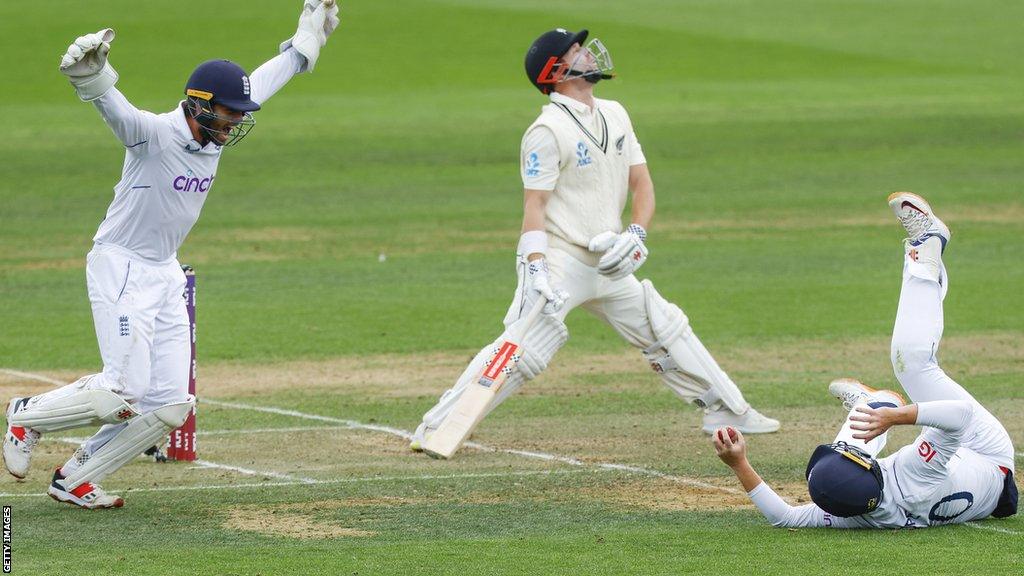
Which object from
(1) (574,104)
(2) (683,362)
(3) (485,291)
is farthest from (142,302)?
(3) (485,291)

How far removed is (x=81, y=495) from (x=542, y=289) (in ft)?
9.11

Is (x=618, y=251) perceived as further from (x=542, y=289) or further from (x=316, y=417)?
(x=316, y=417)

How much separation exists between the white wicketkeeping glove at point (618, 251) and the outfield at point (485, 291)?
1.08 metres

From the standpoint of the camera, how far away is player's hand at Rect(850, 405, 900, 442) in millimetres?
6977

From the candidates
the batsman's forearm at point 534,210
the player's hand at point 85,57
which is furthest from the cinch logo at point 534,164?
the player's hand at point 85,57

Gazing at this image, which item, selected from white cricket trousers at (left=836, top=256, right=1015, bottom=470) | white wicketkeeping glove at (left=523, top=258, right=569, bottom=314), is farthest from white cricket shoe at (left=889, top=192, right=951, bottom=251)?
white wicketkeeping glove at (left=523, top=258, right=569, bottom=314)

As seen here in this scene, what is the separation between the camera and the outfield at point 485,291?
24.8 feet

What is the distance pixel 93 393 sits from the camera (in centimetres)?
787

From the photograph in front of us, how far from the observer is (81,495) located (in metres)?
8.09

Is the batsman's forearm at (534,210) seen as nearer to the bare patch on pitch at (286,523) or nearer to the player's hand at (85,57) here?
the bare patch on pitch at (286,523)

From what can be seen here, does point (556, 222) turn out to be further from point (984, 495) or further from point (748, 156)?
point (748, 156)

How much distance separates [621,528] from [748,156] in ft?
A: 63.0

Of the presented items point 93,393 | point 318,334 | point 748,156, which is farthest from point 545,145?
point 748,156

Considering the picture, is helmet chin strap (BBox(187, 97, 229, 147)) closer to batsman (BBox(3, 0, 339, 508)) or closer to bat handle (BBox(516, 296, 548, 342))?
batsman (BBox(3, 0, 339, 508))
